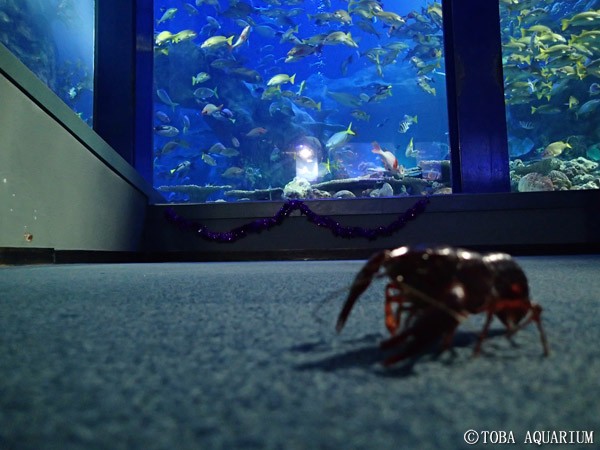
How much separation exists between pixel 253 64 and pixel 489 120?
28.9m

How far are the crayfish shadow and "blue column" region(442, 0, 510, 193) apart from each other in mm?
4969

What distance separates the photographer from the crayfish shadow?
549 millimetres

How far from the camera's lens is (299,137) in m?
22.7

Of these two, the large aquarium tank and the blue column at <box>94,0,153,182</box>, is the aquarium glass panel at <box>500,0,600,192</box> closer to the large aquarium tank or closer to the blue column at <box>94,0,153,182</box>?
the large aquarium tank

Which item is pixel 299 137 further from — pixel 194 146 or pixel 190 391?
pixel 190 391

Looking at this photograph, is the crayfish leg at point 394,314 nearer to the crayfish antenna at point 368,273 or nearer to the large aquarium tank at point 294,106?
the crayfish antenna at point 368,273

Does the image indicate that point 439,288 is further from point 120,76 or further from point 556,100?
point 556,100

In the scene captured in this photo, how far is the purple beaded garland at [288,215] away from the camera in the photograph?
509cm

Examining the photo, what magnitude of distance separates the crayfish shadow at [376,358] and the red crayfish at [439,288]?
0.03 metres

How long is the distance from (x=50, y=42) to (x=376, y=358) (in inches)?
629

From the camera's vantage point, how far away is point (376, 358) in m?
0.59
